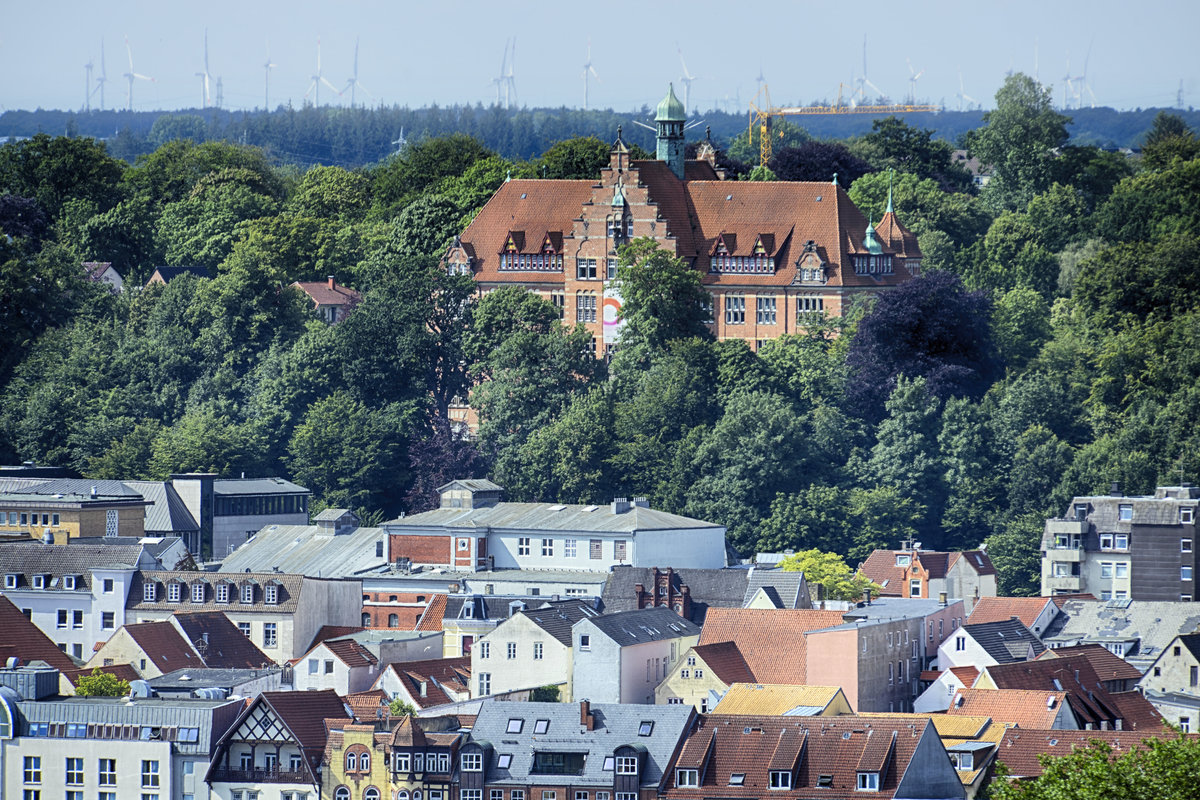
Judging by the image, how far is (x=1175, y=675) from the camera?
3816 inches

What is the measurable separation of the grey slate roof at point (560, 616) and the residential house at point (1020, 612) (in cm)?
1382

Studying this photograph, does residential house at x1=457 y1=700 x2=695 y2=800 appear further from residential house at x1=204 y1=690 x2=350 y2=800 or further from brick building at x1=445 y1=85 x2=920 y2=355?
brick building at x1=445 y1=85 x2=920 y2=355

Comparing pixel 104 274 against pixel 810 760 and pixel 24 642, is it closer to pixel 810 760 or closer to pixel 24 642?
pixel 24 642

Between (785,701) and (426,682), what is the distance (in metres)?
13.1

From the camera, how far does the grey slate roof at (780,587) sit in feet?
347

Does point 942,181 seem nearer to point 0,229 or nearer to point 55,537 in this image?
point 0,229

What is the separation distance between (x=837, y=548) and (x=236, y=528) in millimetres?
25606

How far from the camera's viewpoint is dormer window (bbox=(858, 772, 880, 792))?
7956 centimetres

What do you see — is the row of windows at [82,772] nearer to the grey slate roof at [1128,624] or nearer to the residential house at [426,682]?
the residential house at [426,682]

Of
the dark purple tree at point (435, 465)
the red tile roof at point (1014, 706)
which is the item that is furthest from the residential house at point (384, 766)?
the dark purple tree at point (435, 465)

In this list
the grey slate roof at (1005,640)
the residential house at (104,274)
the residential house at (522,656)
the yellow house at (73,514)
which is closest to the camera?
the residential house at (522,656)

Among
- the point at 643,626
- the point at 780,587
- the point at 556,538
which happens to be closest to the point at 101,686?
the point at 643,626

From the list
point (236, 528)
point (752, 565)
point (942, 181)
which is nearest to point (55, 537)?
point (236, 528)

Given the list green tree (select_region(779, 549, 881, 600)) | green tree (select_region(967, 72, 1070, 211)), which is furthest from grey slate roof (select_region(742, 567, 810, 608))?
green tree (select_region(967, 72, 1070, 211))
